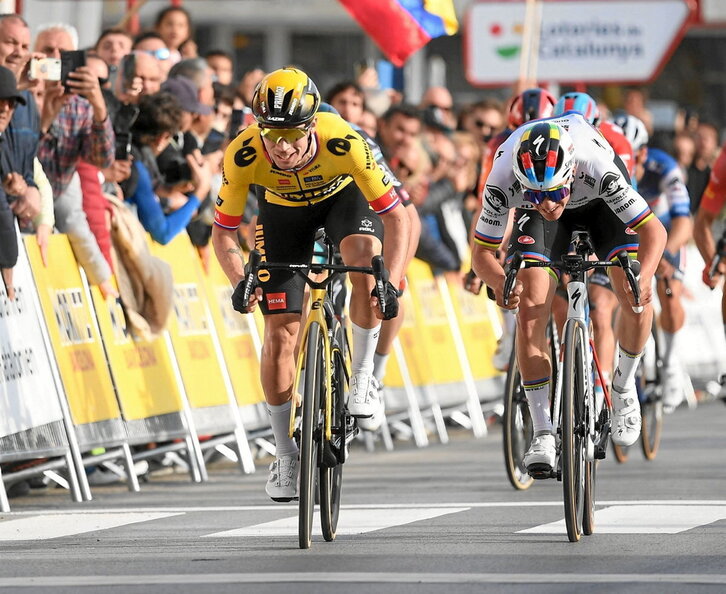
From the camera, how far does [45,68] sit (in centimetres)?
1130

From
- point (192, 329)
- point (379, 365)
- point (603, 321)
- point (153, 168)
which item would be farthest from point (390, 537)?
point (153, 168)

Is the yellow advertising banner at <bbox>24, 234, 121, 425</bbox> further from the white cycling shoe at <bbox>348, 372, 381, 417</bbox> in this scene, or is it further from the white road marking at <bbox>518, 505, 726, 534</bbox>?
the white road marking at <bbox>518, 505, 726, 534</bbox>

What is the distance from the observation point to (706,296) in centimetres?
2114

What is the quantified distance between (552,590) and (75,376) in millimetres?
4932

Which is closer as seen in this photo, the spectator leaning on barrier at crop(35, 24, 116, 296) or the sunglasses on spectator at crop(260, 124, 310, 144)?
the sunglasses on spectator at crop(260, 124, 310, 144)

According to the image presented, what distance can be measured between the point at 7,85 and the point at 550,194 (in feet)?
10.4

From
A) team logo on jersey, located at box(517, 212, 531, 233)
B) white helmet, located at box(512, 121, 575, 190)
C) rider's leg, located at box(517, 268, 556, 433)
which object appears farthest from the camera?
team logo on jersey, located at box(517, 212, 531, 233)

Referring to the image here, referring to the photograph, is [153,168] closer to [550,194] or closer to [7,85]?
[7,85]

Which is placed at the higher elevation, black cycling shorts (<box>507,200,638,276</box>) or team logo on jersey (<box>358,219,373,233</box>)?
team logo on jersey (<box>358,219,373,233</box>)

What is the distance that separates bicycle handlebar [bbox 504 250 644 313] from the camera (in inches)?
358

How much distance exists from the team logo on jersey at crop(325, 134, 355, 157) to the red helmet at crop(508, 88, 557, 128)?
3254 mm

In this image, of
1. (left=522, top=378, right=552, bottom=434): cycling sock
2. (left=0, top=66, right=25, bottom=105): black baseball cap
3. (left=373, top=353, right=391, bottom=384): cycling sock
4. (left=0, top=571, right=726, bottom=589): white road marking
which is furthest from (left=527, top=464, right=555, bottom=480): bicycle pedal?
(left=0, top=66, right=25, bottom=105): black baseball cap

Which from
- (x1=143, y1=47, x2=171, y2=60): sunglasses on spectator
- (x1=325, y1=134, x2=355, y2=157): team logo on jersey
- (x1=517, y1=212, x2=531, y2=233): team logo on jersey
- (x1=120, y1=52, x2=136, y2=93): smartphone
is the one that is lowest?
(x1=517, y1=212, x2=531, y2=233): team logo on jersey

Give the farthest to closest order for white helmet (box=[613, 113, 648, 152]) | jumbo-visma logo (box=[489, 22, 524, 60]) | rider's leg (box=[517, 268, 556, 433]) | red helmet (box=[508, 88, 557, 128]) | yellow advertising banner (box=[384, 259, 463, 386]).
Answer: jumbo-visma logo (box=[489, 22, 524, 60]) < yellow advertising banner (box=[384, 259, 463, 386]) < white helmet (box=[613, 113, 648, 152]) < red helmet (box=[508, 88, 557, 128]) < rider's leg (box=[517, 268, 556, 433])
